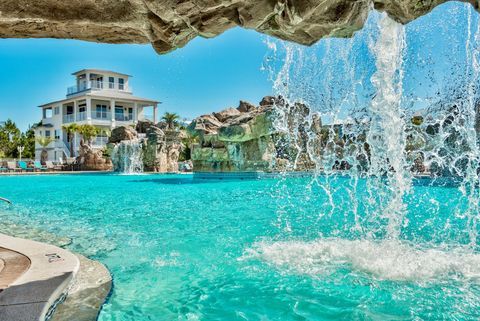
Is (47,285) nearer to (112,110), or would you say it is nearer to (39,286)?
(39,286)

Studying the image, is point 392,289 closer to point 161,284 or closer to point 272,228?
point 161,284

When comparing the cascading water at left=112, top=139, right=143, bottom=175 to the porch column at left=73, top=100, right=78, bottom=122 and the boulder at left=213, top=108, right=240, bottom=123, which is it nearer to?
the boulder at left=213, top=108, right=240, bottom=123

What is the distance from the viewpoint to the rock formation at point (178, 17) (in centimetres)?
257

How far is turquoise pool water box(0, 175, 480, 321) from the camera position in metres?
3.78

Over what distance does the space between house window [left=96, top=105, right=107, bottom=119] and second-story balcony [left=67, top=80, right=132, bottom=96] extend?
7.49 ft

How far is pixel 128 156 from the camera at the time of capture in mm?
34312

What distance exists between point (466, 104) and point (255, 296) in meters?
14.6

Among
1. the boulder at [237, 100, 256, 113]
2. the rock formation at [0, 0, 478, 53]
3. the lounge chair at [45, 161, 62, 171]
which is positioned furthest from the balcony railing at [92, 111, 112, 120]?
the rock formation at [0, 0, 478, 53]

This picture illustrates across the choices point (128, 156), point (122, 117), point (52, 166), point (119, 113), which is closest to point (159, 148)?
point (128, 156)

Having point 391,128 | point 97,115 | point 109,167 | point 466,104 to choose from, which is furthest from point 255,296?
point 97,115

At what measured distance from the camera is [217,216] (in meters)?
9.63

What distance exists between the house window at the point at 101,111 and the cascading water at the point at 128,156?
15098 millimetres

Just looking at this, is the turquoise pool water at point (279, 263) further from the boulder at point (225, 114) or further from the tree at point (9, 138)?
the tree at point (9, 138)

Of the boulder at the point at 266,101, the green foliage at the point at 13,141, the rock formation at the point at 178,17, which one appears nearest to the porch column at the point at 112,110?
the green foliage at the point at 13,141
